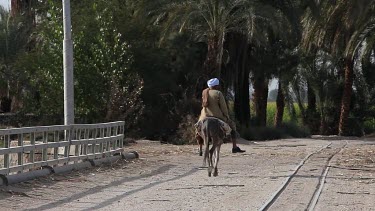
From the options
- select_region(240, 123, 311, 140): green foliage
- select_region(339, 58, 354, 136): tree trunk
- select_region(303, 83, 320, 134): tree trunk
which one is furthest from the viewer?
select_region(303, 83, 320, 134): tree trunk

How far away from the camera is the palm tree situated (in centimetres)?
3322

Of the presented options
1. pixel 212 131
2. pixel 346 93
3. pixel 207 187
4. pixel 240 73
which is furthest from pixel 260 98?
pixel 207 187

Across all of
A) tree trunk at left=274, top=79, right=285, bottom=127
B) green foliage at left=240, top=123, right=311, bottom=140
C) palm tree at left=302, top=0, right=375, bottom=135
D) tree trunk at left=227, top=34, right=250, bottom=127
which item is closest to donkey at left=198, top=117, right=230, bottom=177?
palm tree at left=302, top=0, right=375, bottom=135

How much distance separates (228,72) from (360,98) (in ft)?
47.1

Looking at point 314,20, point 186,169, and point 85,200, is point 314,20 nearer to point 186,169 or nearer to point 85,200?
point 186,169

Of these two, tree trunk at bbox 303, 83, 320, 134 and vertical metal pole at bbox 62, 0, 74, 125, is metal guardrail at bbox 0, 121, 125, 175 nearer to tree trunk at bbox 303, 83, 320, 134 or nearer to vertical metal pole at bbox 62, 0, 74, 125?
vertical metal pole at bbox 62, 0, 74, 125

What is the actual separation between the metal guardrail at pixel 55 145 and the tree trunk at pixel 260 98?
80.4 feet

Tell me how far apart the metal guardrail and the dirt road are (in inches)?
20.2

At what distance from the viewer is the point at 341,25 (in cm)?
3741

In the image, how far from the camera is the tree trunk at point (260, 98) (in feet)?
153

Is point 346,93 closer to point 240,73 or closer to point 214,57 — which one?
point 240,73

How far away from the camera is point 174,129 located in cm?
A: 3628

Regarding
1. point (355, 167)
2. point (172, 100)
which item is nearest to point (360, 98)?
point (172, 100)

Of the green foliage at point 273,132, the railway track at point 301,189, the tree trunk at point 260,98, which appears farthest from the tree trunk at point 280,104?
the railway track at point 301,189
